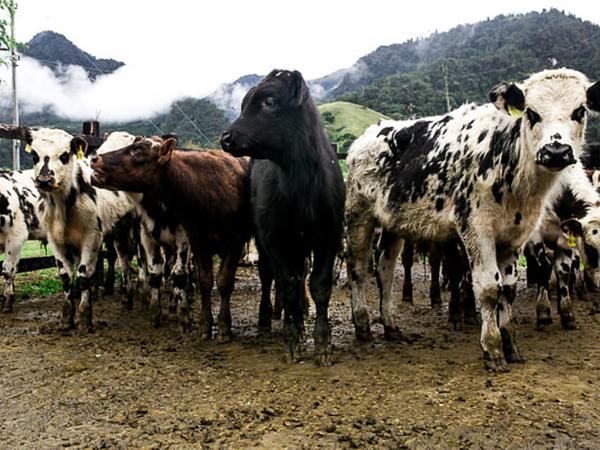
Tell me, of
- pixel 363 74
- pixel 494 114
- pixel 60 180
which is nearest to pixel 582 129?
pixel 494 114

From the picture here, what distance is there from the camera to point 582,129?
14.5ft

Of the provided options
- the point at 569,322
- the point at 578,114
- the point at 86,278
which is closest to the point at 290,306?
the point at 86,278

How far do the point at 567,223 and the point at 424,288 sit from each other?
3.73m

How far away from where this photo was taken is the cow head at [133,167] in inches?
237

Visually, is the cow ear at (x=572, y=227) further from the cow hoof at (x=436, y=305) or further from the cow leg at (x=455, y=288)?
the cow hoof at (x=436, y=305)

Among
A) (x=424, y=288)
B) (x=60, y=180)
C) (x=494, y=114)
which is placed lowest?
(x=424, y=288)

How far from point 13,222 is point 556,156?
7.40 m

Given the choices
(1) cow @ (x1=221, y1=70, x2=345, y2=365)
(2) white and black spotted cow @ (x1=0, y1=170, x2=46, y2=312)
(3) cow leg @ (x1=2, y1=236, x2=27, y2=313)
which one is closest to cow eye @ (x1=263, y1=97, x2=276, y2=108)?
(1) cow @ (x1=221, y1=70, x2=345, y2=365)

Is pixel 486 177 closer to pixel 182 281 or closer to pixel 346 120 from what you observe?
pixel 182 281

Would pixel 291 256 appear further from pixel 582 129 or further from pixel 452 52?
pixel 452 52

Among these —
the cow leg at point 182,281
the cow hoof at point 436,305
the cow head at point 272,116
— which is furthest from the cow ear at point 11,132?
the cow hoof at point 436,305

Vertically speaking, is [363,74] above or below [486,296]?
above

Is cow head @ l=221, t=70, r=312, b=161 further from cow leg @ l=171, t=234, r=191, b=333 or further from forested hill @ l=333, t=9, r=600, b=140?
forested hill @ l=333, t=9, r=600, b=140

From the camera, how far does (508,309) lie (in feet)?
16.2
